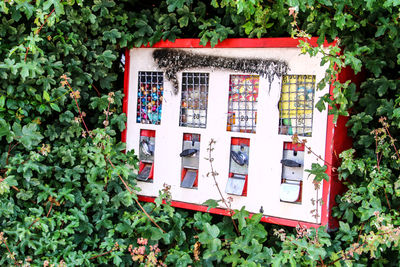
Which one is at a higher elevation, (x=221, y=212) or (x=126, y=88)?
(x=126, y=88)

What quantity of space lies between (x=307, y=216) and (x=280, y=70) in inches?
37.5

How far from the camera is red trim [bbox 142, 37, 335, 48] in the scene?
2.82m

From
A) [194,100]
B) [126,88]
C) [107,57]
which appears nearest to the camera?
[194,100]

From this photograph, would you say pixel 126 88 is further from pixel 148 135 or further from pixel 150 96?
pixel 148 135

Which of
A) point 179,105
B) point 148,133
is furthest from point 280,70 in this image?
point 148,133

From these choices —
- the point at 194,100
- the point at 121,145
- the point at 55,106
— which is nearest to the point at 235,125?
the point at 194,100

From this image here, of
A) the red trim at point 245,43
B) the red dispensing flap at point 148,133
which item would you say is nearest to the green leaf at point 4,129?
the red dispensing flap at point 148,133

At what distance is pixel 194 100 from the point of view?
3182mm

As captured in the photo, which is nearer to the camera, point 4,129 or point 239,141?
point 4,129

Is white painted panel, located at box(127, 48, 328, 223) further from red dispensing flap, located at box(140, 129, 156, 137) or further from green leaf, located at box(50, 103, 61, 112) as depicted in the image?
green leaf, located at box(50, 103, 61, 112)

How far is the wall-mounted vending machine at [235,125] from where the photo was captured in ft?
9.23

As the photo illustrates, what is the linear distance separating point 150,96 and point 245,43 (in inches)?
33.2

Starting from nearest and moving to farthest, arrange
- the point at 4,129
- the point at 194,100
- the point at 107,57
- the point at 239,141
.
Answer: the point at 4,129
the point at 239,141
the point at 194,100
the point at 107,57

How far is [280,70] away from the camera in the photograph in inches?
113
